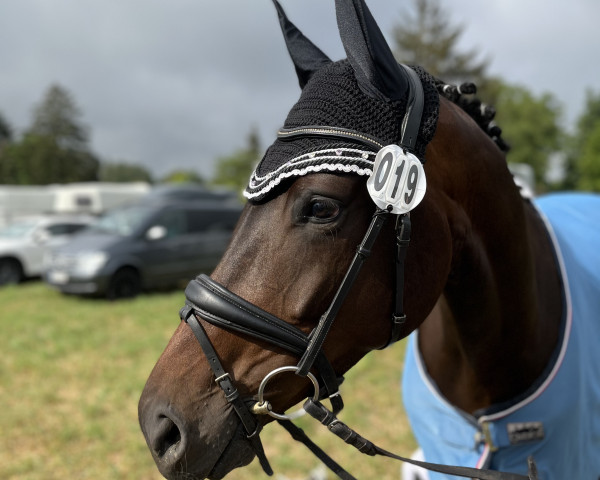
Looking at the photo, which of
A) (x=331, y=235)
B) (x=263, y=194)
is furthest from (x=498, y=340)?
(x=263, y=194)

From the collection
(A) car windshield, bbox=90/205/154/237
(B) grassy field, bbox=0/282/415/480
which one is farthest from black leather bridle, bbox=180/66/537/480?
(A) car windshield, bbox=90/205/154/237

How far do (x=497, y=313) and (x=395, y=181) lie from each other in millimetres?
710

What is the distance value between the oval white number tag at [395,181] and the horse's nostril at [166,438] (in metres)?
0.75

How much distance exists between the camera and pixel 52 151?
180 ft

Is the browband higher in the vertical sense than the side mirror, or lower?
higher

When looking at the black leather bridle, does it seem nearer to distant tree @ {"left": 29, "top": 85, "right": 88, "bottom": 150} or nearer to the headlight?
the headlight

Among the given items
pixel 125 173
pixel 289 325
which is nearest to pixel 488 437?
pixel 289 325

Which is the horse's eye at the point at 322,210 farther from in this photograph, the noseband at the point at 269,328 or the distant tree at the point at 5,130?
the distant tree at the point at 5,130

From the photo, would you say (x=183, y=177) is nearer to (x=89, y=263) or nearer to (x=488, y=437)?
(x=89, y=263)

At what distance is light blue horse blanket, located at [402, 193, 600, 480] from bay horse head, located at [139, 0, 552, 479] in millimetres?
602

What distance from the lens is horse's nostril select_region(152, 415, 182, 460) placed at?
45.3 inches

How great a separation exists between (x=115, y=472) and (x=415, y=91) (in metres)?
3.27

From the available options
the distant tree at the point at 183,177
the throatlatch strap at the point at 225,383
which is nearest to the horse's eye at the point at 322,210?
the throatlatch strap at the point at 225,383

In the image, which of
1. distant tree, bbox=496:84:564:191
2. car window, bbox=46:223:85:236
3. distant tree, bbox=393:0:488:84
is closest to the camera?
car window, bbox=46:223:85:236
